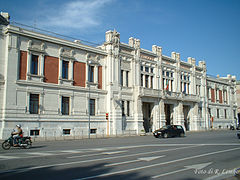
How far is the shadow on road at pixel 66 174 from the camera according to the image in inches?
299

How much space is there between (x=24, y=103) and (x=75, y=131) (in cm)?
754

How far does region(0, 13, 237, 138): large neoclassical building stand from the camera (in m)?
27.8

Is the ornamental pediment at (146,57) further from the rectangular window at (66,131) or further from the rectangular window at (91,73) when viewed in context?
the rectangular window at (66,131)

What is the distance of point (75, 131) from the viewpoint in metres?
32.0

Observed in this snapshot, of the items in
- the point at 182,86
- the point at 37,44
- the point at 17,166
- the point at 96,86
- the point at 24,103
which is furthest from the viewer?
the point at 182,86

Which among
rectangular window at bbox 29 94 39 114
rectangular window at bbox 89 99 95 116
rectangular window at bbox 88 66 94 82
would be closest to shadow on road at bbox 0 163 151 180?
rectangular window at bbox 29 94 39 114

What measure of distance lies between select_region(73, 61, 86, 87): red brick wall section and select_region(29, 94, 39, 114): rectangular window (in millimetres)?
5943

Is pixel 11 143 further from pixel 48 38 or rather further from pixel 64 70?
pixel 48 38

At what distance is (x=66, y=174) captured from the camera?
8.04 m

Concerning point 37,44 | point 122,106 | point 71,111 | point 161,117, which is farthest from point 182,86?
point 37,44

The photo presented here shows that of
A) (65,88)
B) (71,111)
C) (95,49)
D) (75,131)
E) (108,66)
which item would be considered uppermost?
(95,49)

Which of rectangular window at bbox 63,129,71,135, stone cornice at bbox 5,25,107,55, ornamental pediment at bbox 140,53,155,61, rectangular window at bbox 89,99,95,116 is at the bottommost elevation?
rectangular window at bbox 63,129,71,135

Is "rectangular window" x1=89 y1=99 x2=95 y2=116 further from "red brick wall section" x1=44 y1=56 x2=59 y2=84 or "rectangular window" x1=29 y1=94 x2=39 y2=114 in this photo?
"rectangular window" x1=29 y1=94 x2=39 y2=114

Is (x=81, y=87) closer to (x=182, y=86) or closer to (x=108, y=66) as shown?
(x=108, y=66)
